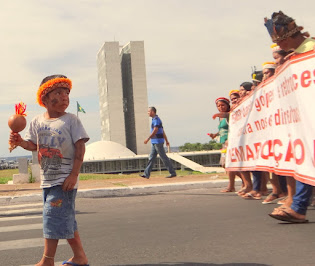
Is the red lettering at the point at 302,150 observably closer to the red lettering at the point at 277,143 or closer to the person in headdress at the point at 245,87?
the red lettering at the point at 277,143

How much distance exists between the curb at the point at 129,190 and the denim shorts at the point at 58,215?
6.72 m

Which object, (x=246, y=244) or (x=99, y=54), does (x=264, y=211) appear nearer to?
(x=246, y=244)

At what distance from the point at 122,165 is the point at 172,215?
8739 cm

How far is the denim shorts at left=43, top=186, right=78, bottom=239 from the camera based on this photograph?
4.07m

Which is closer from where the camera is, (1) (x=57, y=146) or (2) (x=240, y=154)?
(1) (x=57, y=146)

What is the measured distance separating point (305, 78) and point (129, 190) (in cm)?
633

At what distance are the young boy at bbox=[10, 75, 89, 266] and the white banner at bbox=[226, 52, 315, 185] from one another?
2.39m

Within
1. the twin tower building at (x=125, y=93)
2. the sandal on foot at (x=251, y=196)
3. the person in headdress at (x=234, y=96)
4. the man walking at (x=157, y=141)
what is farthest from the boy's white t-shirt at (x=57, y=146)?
the twin tower building at (x=125, y=93)

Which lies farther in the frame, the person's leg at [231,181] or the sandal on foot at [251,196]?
the person's leg at [231,181]

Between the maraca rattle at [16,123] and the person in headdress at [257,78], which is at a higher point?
the person in headdress at [257,78]

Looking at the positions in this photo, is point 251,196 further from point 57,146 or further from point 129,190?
point 57,146

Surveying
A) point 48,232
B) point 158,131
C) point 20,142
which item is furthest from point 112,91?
point 48,232

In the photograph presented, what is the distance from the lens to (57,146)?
417 centimetres

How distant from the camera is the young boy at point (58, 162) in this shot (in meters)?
4.10
